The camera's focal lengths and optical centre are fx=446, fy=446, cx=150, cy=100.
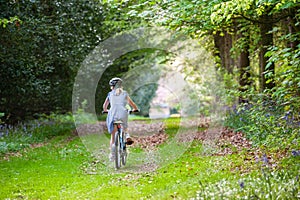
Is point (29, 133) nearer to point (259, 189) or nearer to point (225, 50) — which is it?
point (225, 50)

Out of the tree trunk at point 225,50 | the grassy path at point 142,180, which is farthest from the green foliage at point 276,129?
the tree trunk at point 225,50

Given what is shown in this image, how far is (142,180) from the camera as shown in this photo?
25.4ft

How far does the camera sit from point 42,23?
49.5 ft

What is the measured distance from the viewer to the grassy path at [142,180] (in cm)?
548

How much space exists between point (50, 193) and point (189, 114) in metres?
14.3

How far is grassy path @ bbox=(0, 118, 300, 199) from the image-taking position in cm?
548

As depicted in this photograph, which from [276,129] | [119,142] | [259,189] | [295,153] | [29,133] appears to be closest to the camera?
[259,189]

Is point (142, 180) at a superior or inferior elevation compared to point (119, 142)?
inferior

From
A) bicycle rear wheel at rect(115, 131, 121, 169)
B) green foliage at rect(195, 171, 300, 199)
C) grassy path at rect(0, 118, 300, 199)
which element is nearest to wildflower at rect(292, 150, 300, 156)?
grassy path at rect(0, 118, 300, 199)

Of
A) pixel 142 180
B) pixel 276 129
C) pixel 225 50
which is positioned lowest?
pixel 142 180

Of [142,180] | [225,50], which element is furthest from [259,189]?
[225,50]

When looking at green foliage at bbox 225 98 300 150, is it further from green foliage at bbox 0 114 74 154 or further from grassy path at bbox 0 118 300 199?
green foliage at bbox 0 114 74 154

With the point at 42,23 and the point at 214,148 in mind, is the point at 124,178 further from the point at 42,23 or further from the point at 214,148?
the point at 42,23

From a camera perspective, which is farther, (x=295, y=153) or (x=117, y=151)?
(x=117, y=151)
